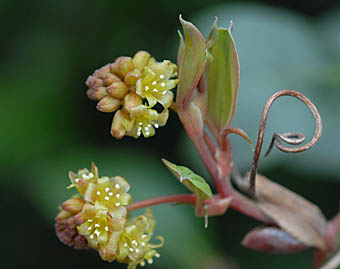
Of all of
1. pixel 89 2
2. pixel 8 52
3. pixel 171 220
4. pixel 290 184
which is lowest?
pixel 171 220

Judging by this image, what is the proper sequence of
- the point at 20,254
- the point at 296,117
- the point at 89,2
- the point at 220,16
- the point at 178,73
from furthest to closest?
1. the point at 89,2
2. the point at 20,254
3. the point at 220,16
4. the point at 296,117
5. the point at 178,73

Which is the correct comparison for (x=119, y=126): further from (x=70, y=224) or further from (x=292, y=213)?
(x=292, y=213)

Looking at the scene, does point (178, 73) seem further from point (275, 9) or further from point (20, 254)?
point (20, 254)

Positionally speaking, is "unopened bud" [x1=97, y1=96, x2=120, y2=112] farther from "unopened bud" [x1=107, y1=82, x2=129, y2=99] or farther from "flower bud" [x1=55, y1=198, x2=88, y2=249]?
"flower bud" [x1=55, y1=198, x2=88, y2=249]

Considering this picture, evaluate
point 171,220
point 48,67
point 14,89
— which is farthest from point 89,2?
point 171,220

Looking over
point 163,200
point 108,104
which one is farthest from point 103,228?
point 108,104
